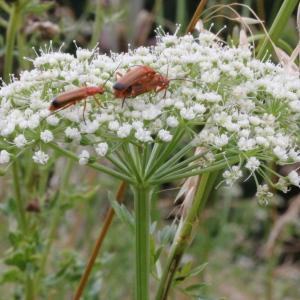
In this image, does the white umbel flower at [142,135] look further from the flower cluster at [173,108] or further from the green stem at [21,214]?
the green stem at [21,214]

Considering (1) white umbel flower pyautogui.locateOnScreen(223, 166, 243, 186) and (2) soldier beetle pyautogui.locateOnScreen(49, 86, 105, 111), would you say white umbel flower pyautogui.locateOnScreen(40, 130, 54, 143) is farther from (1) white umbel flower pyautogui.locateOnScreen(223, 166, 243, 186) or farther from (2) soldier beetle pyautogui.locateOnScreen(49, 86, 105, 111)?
(1) white umbel flower pyautogui.locateOnScreen(223, 166, 243, 186)

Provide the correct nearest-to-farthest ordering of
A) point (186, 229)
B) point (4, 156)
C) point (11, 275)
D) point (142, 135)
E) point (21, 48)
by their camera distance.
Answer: point (142, 135), point (4, 156), point (186, 229), point (11, 275), point (21, 48)

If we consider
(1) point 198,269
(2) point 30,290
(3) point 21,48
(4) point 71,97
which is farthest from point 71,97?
(3) point 21,48

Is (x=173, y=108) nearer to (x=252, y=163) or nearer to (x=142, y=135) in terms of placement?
(x=142, y=135)

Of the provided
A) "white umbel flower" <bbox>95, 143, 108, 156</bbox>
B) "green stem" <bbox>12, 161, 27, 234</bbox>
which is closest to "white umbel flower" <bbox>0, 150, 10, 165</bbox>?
"white umbel flower" <bbox>95, 143, 108, 156</bbox>

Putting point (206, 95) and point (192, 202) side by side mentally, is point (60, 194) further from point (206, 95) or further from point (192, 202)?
point (206, 95)

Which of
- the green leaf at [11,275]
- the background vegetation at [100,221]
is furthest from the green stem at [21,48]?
the green leaf at [11,275]

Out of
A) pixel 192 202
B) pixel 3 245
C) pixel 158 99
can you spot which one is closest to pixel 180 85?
pixel 158 99
